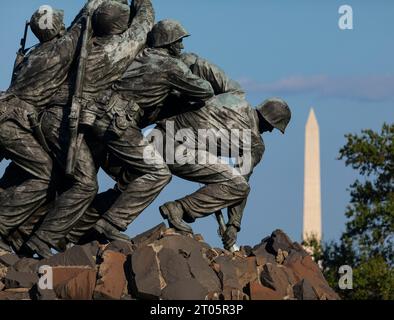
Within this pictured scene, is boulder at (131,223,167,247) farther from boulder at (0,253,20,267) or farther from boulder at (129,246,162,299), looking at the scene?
boulder at (0,253,20,267)

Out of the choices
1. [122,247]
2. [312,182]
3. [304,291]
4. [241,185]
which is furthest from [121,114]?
[312,182]

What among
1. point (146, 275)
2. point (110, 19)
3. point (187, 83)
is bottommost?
point (146, 275)

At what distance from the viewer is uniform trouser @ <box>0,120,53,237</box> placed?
2500 centimetres

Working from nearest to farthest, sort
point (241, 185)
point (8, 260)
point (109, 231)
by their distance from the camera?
point (8, 260)
point (109, 231)
point (241, 185)

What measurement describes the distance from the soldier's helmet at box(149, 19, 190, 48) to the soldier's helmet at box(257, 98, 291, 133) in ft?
4.73

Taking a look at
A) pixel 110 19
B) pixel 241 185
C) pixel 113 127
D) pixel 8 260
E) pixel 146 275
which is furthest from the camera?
pixel 241 185

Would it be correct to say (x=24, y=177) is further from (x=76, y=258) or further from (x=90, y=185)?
(x=76, y=258)

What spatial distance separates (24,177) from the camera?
1001 inches

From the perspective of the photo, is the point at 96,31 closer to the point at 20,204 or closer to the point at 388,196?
the point at 20,204

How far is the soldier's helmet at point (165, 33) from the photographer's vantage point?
83.2ft

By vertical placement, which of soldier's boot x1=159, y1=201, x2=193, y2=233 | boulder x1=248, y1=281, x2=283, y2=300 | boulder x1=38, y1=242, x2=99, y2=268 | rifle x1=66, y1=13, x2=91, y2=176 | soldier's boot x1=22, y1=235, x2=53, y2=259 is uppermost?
rifle x1=66, y1=13, x2=91, y2=176

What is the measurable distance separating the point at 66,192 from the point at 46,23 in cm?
213
